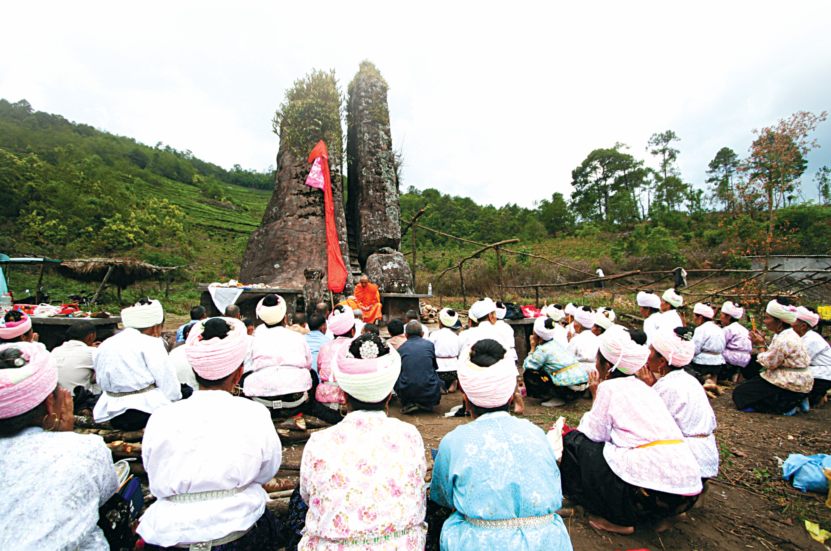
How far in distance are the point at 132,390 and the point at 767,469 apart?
5805 mm

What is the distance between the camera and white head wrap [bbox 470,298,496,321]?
552cm

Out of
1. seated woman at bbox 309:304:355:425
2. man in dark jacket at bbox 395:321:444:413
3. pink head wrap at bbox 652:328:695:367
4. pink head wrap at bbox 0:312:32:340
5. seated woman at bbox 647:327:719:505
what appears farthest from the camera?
man in dark jacket at bbox 395:321:444:413

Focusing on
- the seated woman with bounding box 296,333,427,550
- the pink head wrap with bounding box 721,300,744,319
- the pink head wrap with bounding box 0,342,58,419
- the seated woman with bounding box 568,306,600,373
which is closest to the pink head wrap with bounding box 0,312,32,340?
the pink head wrap with bounding box 0,342,58,419

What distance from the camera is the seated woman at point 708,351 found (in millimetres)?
5562

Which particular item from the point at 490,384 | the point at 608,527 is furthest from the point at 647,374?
the point at 490,384

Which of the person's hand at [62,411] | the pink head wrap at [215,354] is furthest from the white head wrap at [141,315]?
the pink head wrap at [215,354]

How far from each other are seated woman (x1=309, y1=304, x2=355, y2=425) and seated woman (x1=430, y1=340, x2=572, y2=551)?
2.13 m

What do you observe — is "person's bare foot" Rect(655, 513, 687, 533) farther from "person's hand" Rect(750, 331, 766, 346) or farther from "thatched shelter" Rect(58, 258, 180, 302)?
"thatched shelter" Rect(58, 258, 180, 302)

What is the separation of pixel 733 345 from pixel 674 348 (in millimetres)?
4382

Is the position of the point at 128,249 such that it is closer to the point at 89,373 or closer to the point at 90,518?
the point at 89,373

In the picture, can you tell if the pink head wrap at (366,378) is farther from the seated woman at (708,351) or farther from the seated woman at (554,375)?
the seated woman at (708,351)

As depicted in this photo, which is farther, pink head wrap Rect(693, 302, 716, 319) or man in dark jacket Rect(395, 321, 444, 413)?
pink head wrap Rect(693, 302, 716, 319)

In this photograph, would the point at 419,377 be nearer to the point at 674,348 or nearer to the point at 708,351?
the point at 674,348

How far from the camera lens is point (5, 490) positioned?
1379 mm
